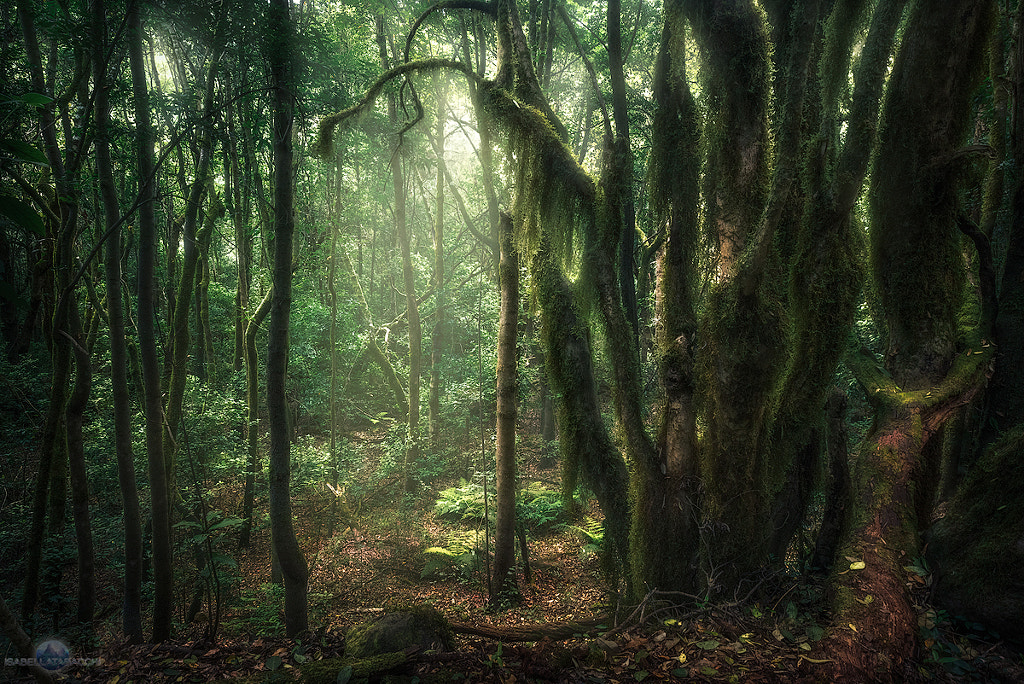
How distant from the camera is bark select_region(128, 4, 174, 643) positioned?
6781 mm

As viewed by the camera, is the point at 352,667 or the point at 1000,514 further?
the point at 1000,514

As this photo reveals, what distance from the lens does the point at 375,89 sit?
6.05 m

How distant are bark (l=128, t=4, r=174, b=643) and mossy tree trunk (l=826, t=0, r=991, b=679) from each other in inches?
307

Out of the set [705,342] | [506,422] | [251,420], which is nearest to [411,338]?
[251,420]

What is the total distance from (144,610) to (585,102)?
16839 mm

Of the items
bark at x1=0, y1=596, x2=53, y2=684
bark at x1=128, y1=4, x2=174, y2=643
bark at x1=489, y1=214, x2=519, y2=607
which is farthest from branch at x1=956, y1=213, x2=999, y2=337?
bark at x1=128, y1=4, x2=174, y2=643

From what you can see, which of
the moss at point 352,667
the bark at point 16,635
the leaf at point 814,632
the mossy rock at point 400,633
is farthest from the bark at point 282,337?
the leaf at point 814,632

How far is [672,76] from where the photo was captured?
5.08m

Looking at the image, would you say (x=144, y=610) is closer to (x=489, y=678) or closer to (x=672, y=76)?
(x=489, y=678)

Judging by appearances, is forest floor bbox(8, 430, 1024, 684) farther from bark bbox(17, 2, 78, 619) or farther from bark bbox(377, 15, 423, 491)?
bark bbox(377, 15, 423, 491)

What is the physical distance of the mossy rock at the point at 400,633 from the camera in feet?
12.2

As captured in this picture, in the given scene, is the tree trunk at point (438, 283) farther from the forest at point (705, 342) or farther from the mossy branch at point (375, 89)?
the mossy branch at point (375, 89)

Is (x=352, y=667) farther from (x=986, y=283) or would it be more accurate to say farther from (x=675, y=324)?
(x=986, y=283)

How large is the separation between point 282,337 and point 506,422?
3657mm
